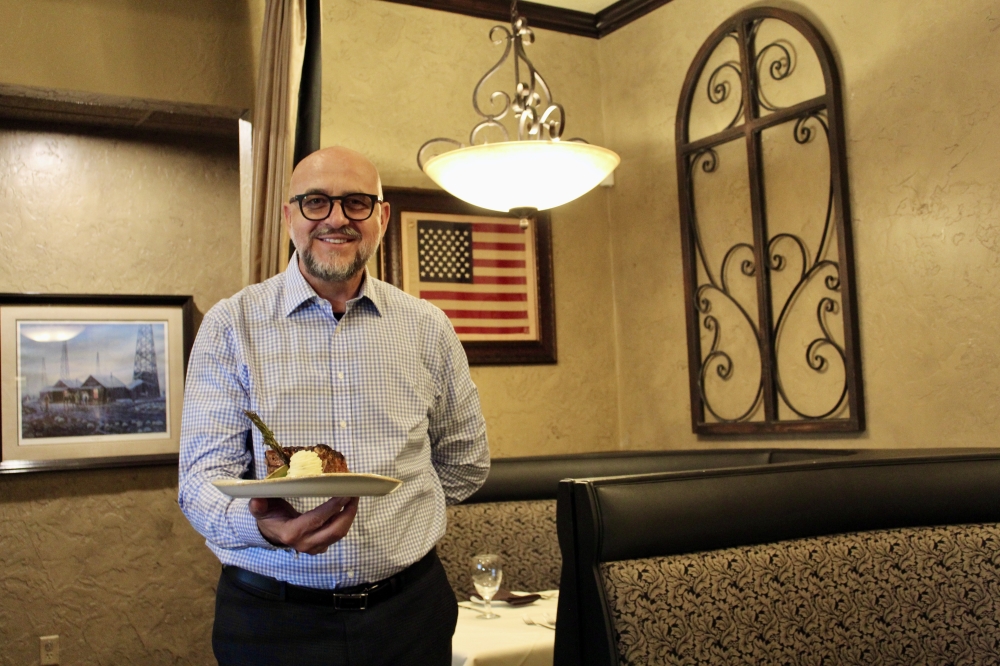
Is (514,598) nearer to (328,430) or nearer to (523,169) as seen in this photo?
(328,430)

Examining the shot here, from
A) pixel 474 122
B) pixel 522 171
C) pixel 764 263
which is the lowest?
pixel 764 263

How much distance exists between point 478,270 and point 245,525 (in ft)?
9.05

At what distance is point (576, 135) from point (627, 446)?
1499mm

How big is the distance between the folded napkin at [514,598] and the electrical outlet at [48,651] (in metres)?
2.17

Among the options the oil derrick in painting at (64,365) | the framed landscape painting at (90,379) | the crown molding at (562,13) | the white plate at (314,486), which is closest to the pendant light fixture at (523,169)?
the crown molding at (562,13)

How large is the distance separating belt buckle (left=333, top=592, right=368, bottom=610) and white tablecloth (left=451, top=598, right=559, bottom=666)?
0.49 meters

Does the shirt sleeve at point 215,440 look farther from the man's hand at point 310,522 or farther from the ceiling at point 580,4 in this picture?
the ceiling at point 580,4

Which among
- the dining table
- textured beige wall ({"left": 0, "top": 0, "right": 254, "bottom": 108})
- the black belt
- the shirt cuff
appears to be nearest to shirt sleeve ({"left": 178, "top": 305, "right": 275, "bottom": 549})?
the shirt cuff

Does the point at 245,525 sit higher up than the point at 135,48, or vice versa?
the point at 135,48

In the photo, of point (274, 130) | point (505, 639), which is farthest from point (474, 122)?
point (505, 639)

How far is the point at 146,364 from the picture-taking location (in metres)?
4.12

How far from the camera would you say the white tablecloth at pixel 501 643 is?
2.16 metres

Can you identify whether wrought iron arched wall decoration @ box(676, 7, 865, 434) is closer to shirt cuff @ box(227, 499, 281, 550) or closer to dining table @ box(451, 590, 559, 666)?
dining table @ box(451, 590, 559, 666)

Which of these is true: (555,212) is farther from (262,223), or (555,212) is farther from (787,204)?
(262,223)
